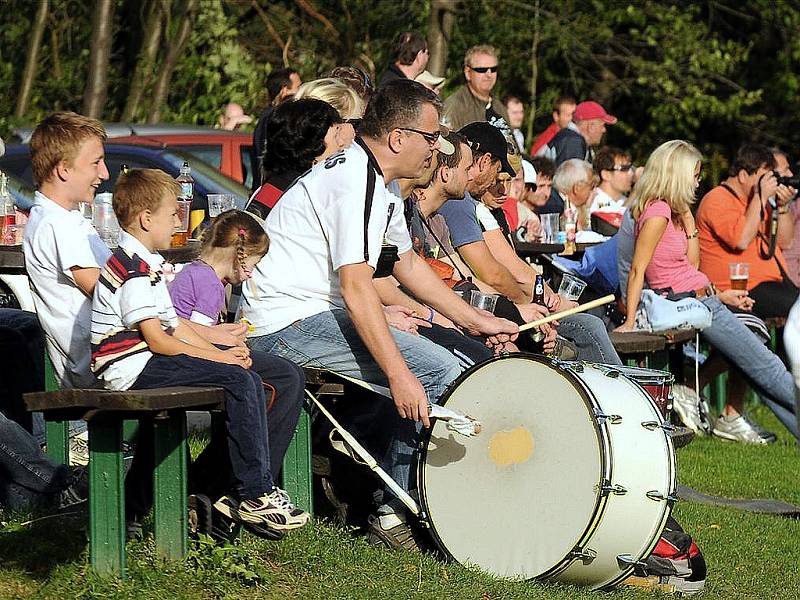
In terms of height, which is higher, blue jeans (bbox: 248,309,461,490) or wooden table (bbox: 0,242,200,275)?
wooden table (bbox: 0,242,200,275)

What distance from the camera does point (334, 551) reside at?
563 centimetres

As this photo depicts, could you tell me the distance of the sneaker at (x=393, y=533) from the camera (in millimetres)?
5840

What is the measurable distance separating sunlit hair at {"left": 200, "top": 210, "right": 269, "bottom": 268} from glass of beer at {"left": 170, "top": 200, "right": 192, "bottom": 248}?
113 centimetres

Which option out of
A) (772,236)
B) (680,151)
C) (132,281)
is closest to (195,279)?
(132,281)

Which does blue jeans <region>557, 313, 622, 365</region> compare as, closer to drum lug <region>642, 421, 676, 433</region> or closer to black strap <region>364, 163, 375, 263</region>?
drum lug <region>642, 421, 676, 433</region>

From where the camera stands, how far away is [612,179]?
497 inches

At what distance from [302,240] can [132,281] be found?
1.05 metres

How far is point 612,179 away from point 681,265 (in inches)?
121

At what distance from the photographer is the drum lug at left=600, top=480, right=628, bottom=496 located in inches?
214

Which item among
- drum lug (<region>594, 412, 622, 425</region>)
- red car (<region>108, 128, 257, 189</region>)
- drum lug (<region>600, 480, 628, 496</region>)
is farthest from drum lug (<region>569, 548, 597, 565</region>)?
red car (<region>108, 128, 257, 189</region>)

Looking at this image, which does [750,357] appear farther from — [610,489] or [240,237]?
[240,237]

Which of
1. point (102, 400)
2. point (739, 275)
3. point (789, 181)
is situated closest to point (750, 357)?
point (739, 275)

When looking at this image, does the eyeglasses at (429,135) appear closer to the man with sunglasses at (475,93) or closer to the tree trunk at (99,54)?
the man with sunglasses at (475,93)

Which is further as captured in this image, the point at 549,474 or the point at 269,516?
the point at 549,474
